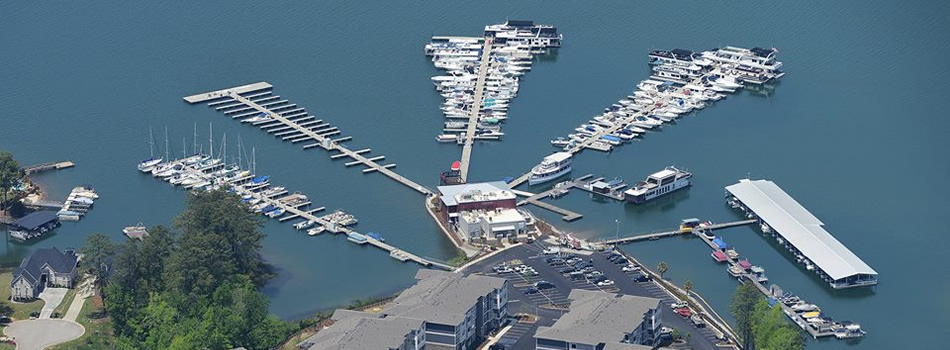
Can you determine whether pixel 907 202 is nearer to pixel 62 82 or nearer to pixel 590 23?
pixel 590 23

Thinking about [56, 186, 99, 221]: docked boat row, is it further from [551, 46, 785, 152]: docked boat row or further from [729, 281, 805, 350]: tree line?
[729, 281, 805, 350]: tree line

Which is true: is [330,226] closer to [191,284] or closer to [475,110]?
[191,284]

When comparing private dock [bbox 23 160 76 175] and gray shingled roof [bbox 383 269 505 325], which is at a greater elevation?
private dock [bbox 23 160 76 175]

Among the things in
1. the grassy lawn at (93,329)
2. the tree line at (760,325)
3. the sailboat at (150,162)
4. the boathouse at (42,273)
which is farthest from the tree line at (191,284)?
the tree line at (760,325)

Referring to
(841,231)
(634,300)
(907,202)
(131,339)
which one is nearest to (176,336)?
(131,339)

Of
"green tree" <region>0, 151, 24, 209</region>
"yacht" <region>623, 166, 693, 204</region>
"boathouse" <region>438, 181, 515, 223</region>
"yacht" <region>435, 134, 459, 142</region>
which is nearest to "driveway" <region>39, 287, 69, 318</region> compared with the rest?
"green tree" <region>0, 151, 24, 209</region>

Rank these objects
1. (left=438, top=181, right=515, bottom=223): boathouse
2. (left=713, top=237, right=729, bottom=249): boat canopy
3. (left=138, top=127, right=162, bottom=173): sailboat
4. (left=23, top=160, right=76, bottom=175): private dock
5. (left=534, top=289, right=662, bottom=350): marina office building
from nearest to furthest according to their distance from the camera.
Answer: (left=534, top=289, right=662, bottom=350): marina office building < (left=713, top=237, right=729, bottom=249): boat canopy < (left=438, top=181, right=515, bottom=223): boathouse < (left=138, top=127, right=162, bottom=173): sailboat < (left=23, top=160, right=76, bottom=175): private dock
